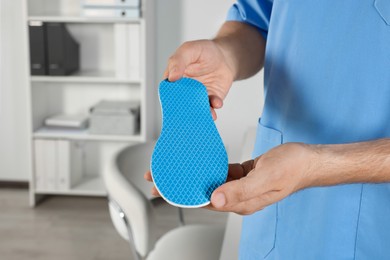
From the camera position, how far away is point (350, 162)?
0.85 metres

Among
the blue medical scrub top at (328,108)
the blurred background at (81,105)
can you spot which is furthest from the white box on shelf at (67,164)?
the blue medical scrub top at (328,108)

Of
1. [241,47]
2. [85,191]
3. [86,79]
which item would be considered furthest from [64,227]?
[241,47]

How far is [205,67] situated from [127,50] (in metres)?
2.52

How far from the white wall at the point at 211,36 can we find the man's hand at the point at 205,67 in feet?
8.76

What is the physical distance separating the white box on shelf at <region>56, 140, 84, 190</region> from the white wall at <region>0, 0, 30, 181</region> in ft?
1.09

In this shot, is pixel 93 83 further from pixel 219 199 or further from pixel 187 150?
pixel 219 199

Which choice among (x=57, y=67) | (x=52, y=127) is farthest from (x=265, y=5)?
(x=52, y=127)

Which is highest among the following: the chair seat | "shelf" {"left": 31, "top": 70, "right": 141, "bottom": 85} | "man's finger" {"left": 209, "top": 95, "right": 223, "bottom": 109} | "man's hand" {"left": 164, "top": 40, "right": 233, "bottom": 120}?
"man's hand" {"left": 164, "top": 40, "right": 233, "bottom": 120}

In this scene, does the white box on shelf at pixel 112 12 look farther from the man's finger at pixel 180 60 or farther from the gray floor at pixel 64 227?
the man's finger at pixel 180 60

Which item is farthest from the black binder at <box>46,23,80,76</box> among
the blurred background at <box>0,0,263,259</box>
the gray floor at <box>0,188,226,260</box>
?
the gray floor at <box>0,188,226,260</box>

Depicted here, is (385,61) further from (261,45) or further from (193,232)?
(193,232)

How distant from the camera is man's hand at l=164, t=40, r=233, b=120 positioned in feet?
3.48

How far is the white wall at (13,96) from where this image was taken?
3893 millimetres

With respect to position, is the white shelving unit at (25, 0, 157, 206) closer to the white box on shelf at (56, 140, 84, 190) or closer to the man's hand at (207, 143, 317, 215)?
the white box on shelf at (56, 140, 84, 190)
